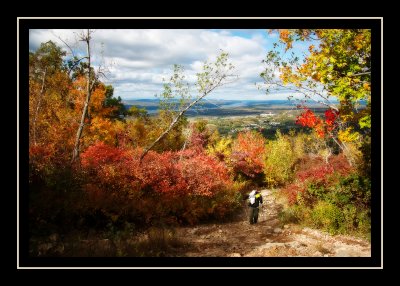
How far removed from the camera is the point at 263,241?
29.1ft

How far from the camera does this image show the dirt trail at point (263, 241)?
7375 millimetres

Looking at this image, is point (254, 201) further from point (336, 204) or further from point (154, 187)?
point (154, 187)

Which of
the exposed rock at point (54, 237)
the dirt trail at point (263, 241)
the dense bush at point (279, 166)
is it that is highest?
the dense bush at point (279, 166)

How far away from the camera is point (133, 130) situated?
26.2 metres

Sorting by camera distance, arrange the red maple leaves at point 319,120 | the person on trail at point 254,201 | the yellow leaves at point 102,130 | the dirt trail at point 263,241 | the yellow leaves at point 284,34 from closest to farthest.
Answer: the dirt trail at point 263,241, the yellow leaves at point 284,34, the red maple leaves at point 319,120, the person on trail at point 254,201, the yellow leaves at point 102,130

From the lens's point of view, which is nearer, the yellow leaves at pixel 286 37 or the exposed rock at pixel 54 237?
the exposed rock at pixel 54 237

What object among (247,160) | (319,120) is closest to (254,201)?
(319,120)

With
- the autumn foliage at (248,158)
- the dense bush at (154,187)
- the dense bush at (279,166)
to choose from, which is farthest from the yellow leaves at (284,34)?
the dense bush at (279,166)

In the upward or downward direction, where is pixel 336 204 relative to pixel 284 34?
downward

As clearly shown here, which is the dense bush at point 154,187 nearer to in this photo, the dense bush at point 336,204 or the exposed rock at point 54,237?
the exposed rock at point 54,237

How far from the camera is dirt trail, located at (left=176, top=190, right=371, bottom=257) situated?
7.38m

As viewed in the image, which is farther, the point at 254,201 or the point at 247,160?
the point at 247,160
